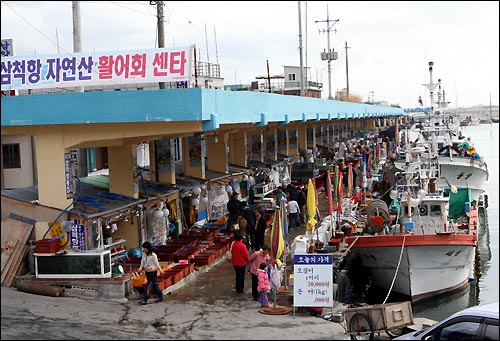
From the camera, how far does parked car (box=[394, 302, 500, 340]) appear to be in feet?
29.8

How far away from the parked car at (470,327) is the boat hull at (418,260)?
831 centimetres

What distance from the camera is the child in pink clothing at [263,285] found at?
1188 centimetres

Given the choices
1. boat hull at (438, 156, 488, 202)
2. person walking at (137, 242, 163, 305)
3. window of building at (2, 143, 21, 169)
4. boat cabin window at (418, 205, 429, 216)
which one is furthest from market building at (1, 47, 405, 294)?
boat hull at (438, 156, 488, 202)

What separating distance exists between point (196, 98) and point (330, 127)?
40588mm

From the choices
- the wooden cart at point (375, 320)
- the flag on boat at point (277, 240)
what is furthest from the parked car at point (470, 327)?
the flag on boat at point (277, 240)

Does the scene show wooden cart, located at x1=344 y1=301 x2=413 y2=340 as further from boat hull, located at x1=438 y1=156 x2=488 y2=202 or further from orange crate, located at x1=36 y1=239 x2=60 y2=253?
boat hull, located at x1=438 y1=156 x2=488 y2=202

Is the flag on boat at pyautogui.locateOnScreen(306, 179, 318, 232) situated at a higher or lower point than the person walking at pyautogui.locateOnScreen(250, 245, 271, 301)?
higher

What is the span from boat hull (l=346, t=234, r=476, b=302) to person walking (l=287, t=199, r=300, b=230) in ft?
8.13

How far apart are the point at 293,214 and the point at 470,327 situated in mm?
11743

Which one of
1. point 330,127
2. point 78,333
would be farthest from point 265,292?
point 330,127

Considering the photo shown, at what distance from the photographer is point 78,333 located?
8922 mm

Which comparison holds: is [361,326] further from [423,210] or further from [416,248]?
[423,210]

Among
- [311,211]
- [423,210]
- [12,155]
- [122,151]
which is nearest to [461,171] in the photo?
[423,210]

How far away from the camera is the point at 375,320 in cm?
1166
